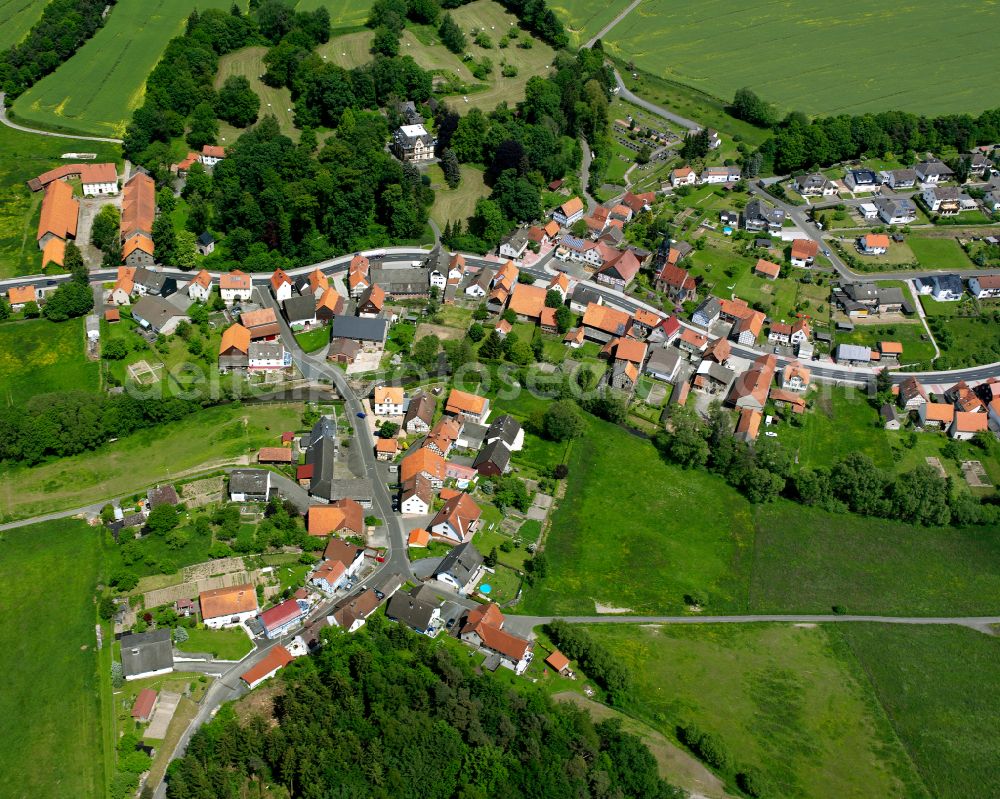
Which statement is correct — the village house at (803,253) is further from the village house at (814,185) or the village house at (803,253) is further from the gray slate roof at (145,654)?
the gray slate roof at (145,654)

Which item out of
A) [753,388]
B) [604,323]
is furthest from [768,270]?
[604,323]

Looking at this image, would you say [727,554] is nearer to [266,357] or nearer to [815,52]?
[266,357]

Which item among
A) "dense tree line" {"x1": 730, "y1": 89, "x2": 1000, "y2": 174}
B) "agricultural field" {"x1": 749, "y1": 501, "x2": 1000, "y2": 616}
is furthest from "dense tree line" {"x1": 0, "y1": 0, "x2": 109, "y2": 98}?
"agricultural field" {"x1": 749, "y1": 501, "x2": 1000, "y2": 616}

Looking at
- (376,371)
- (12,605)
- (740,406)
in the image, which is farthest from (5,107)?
(740,406)

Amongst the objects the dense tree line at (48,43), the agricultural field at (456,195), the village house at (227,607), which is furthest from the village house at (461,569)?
the dense tree line at (48,43)

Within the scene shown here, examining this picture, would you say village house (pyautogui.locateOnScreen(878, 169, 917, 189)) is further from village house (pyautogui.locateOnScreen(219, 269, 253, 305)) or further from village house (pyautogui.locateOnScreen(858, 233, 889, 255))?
village house (pyautogui.locateOnScreen(219, 269, 253, 305))

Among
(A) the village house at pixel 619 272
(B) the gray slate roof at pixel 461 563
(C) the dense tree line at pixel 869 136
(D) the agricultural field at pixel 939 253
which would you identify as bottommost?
(B) the gray slate roof at pixel 461 563
